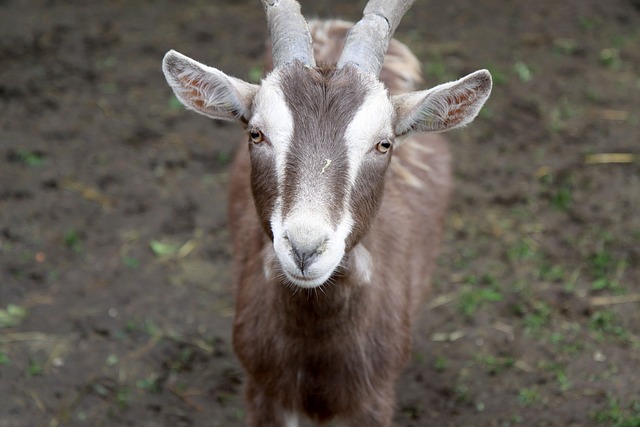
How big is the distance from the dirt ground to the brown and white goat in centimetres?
101

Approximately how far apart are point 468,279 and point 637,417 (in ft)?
5.00

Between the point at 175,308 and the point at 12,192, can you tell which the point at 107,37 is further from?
the point at 175,308

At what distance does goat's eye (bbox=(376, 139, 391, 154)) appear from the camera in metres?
3.53

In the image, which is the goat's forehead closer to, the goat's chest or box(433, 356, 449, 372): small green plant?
the goat's chest

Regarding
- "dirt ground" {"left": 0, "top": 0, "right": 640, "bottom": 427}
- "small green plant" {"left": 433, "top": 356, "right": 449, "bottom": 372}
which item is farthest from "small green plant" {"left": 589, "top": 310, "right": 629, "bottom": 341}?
"small green plant" {"left": 433, "top": 356, "right": 449, "bottom": 372}

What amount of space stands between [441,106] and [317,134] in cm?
60

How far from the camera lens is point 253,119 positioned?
3.57 m

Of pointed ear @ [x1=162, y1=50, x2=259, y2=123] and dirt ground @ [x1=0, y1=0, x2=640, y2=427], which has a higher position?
pointed ear @ [x1=162, y1=50, x2=259, y2=123]

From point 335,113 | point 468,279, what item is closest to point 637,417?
point 468,279

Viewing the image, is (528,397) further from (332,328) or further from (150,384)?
(150,384)

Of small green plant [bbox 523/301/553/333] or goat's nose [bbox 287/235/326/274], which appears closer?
goat's nose [bbox 287/235/326/274]

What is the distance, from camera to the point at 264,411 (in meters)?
4.27

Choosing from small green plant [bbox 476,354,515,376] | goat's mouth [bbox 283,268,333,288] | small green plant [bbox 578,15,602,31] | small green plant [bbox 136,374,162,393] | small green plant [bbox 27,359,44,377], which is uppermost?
small green plant [bbox 578,15,602,31]

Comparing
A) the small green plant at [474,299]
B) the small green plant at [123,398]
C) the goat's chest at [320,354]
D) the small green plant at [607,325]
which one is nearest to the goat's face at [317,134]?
the goat's chest at [320,354]
